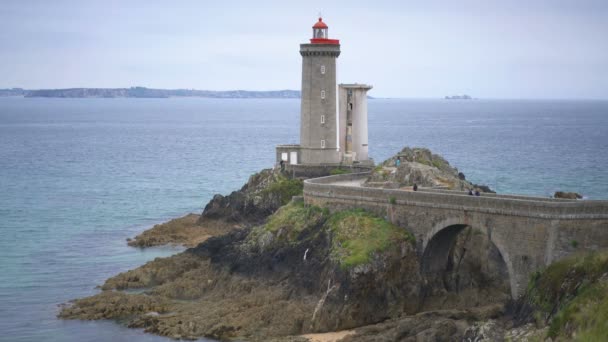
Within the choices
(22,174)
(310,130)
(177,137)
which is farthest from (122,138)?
(310,130)

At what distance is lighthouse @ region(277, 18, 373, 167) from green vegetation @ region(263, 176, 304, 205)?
229 centimetres

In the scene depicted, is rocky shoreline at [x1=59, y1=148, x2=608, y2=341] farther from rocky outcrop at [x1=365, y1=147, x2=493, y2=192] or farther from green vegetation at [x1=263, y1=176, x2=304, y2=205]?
green vegetation at [x1=263, y1=176, x2=304, y2=205]

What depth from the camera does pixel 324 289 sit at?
40531mm

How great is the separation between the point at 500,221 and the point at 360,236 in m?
6.71

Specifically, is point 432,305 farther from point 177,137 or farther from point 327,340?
point 177,137

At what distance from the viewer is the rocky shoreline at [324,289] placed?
121 feet

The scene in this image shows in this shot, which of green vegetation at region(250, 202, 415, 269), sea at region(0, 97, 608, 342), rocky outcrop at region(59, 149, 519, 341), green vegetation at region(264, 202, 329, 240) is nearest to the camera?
Answer: rocky outcrop at region(59, 149, 519, 341)

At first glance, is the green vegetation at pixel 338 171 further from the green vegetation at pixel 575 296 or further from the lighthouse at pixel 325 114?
the green vegetation at pixel 575 296

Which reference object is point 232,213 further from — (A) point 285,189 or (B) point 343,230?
(B) point 343,230

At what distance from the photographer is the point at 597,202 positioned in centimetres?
3581

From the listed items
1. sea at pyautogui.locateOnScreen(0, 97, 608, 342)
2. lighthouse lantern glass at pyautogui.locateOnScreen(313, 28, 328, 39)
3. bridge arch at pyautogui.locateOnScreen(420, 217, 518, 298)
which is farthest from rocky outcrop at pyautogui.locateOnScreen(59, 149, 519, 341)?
lighthouse lantern glass at pyautogui.locateOnScreen(313, 28, 328, 39)

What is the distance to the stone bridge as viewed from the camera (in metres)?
35.8

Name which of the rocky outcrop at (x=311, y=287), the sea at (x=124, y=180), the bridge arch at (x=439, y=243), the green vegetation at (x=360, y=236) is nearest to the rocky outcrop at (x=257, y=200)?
the sea at (x=124, y=180)

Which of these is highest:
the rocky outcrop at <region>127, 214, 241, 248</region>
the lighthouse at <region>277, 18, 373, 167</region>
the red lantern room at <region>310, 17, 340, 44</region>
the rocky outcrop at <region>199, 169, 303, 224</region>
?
the red lantern room at <region>310, 17, 340, 44</region>
